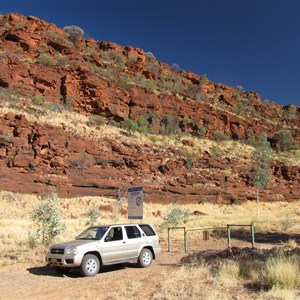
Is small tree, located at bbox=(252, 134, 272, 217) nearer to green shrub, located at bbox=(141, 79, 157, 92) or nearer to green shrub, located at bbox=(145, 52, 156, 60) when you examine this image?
green shrub, located at bbox=(141, 79, 157, 92)

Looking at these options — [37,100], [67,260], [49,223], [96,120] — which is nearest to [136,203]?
[49,223]

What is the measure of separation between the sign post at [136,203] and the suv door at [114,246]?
3.42m

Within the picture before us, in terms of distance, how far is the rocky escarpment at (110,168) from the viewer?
115 feet

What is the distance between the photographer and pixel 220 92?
9100 cm

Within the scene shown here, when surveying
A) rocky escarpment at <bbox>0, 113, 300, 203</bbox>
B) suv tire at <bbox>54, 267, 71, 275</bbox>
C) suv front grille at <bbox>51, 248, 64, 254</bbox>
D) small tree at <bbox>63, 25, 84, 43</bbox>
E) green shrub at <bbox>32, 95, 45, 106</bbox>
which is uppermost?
small tree at <bbox>63, 25, 84, 43</bbox>

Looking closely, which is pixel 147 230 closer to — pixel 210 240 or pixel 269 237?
pixel 210 240

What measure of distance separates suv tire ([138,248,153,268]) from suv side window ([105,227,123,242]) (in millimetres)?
1040

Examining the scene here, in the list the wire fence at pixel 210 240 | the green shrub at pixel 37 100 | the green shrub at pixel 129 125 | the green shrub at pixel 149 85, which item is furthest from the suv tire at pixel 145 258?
the green shrub at pixel 149 85

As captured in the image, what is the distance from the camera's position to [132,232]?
532 inches

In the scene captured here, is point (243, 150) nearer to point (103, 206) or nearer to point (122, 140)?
point (122, 140)

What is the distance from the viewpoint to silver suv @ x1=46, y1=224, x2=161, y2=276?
11.8m

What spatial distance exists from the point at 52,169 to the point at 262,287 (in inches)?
1170

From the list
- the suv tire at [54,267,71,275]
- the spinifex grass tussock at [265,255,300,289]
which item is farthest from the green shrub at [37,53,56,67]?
the spinifex grass tussock at [265,255,300,289]

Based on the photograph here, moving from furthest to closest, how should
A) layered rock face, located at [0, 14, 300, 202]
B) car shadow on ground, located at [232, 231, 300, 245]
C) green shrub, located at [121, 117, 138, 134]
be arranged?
green shrub, located at [121, 117, 138, 134] → layered rock face, located at [0, 14, 300, 202] → car shadow on ground, located at [232, 231, 300, 245]
